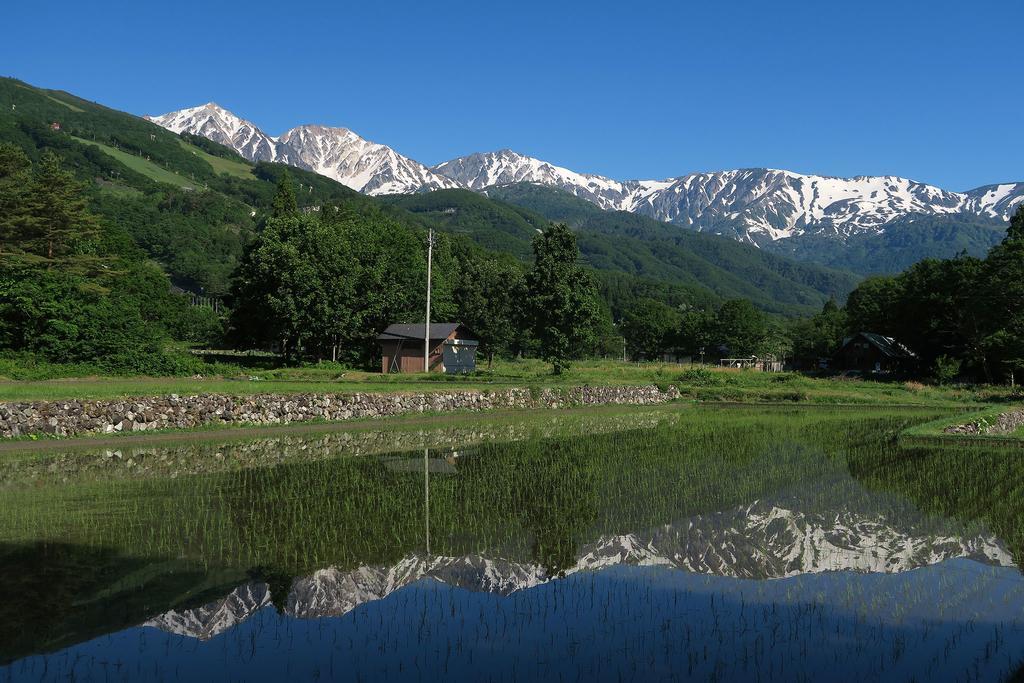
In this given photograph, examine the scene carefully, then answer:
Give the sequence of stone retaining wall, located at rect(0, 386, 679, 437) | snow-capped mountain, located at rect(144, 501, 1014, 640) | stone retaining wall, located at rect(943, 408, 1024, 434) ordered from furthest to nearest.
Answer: stone retaining wall, located at rect(943, 408, 1024, 434) → stone retaining wall, located at rect(0, 386, 679, 437) → snow-capped mountain, located at rect(144, 501, 1014, 640)

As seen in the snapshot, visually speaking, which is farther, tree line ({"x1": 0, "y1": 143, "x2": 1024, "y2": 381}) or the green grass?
tree line ({"x1": 0, "y1": 143, "x2": 1024, "y2": 381})

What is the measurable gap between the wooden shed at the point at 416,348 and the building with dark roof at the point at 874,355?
4853 cm

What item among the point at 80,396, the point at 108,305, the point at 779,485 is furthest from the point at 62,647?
the point at 108,305

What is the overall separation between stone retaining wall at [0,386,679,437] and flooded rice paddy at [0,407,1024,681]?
3.84 metres

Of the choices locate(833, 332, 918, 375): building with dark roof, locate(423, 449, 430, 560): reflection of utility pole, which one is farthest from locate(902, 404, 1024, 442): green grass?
locate(833, 332, 918, 375): building with dark roof

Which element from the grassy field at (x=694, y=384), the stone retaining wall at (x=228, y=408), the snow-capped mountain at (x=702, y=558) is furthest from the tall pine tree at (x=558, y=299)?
the snow-capped mountain at (x=702, y=558)

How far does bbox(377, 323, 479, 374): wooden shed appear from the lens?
6391 cm

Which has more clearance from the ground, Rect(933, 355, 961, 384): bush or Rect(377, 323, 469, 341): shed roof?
Rect(377, 323, 469, 341): shed roof

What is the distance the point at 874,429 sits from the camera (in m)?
35.5

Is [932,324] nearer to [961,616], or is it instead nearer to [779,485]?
[779,485]

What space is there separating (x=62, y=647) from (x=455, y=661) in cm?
438

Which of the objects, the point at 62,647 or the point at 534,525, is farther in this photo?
the point at 534,525

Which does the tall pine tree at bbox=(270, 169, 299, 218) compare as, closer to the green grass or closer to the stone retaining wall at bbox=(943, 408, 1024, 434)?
the green grass

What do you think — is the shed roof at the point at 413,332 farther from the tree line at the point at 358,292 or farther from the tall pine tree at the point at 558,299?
the tall pine tree at the point at 558,299
